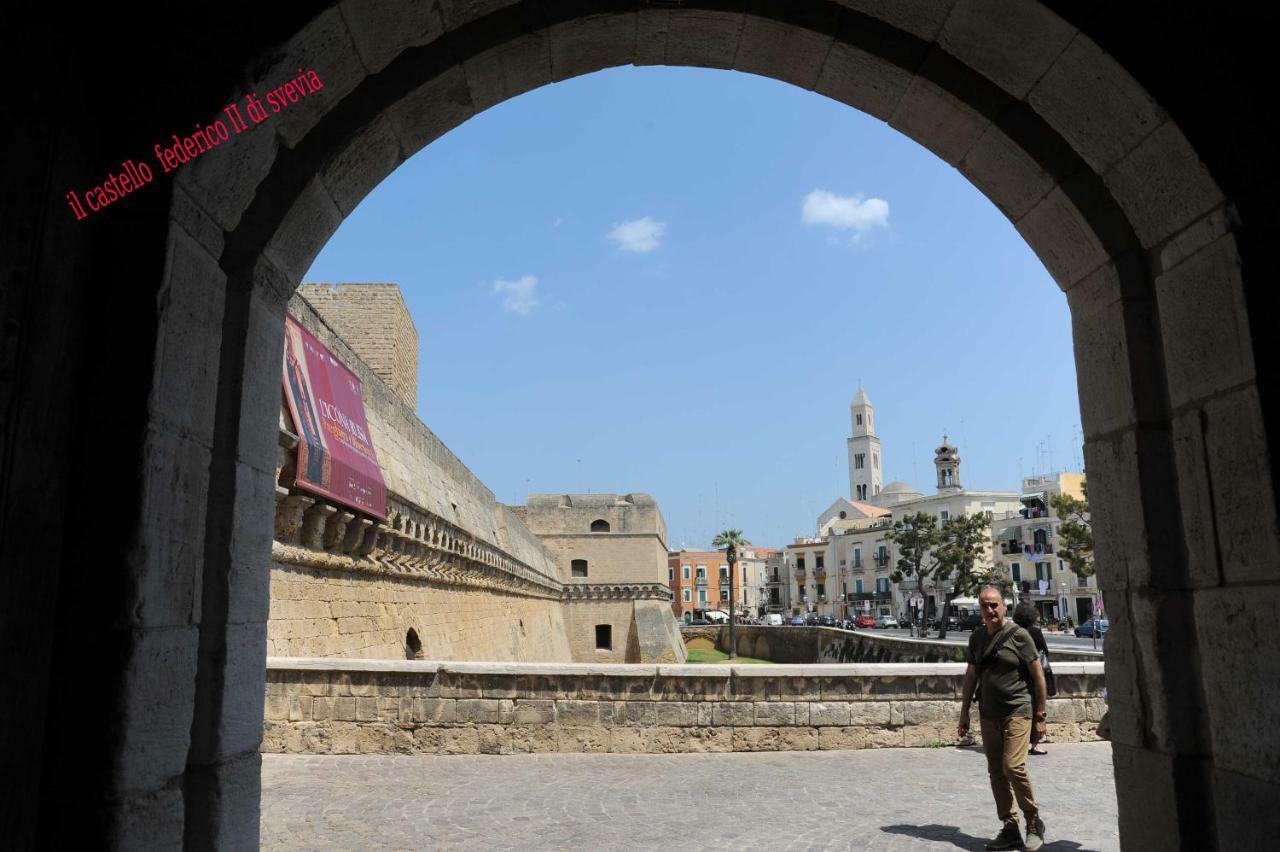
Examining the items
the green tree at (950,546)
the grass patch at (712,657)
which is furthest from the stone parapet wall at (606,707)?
the green tree at (950,546)

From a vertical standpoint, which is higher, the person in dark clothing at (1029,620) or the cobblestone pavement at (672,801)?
the person in dark clothing at (1029,620)

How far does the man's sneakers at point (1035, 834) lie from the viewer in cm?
469

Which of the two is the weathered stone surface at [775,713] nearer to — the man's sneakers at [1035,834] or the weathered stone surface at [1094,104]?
the man's sneakers at [1035,834]

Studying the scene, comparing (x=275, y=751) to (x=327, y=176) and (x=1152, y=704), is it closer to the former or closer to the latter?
(x=327, y=176)

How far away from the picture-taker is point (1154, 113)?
2541 mm

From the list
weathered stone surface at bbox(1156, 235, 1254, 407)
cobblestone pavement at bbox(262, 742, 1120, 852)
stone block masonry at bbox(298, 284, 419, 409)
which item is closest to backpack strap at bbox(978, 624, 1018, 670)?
cobblestone pavement at bbox(262, 742, 1120, 852)

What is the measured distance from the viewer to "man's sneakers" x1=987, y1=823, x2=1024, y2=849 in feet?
15.6

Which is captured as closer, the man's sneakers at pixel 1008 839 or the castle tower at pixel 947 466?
the man's sneakers at pixel 1008 839

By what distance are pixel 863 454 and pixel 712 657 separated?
3358 inches

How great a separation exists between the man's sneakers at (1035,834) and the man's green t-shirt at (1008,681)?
57 cm

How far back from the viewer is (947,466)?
285 feet

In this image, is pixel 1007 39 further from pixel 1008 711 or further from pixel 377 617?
pixel 377 617

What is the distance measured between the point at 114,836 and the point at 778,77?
331 cm
